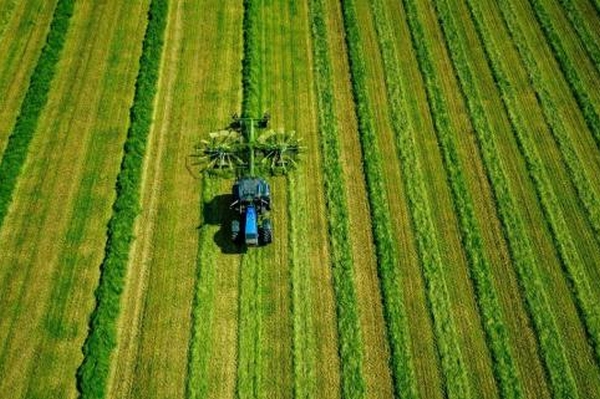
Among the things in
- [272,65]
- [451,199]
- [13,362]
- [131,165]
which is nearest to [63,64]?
[131,165]

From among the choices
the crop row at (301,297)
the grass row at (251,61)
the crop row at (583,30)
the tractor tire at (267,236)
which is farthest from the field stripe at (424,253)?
the crop row at (583,30)

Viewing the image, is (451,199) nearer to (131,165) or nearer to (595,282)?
(595,282)

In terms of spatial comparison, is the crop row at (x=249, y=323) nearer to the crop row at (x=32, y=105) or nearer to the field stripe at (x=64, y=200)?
the field stripe at (x=64, y=200)

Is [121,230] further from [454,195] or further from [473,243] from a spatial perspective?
[473,243]

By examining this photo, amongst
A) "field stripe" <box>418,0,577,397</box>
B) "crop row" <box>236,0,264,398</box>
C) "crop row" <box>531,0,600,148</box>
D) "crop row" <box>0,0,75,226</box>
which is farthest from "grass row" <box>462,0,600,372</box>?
"crop row" <box>0,0,75,226</box>

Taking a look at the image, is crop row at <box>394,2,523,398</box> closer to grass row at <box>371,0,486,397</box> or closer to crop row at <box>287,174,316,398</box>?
grass row at <box>371,0,486,397</box>

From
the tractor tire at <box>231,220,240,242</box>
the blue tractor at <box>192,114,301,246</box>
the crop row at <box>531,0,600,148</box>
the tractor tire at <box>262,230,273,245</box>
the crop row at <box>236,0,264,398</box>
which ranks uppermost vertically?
the crop row at <box>531,0,600,148</box>
